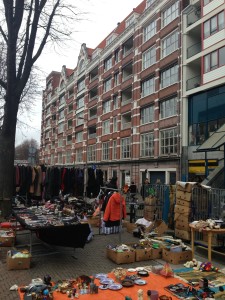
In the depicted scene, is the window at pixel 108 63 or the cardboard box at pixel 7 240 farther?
the window at pixel 108 63

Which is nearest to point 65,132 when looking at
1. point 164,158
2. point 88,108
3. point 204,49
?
point 88,108

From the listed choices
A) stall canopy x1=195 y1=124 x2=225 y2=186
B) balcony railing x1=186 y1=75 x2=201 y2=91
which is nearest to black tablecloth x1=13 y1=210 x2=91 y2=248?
stall canopy x1=195 y1=124 x2=225 y2=186

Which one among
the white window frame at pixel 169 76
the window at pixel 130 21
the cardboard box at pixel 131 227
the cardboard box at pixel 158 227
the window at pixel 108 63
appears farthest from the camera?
the window at pixel 108 63

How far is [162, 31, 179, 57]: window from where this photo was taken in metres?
27.7

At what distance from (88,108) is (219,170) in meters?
34.9

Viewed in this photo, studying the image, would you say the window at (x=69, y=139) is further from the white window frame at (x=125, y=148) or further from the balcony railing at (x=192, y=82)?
the balcony railing at (x=192, y=82)

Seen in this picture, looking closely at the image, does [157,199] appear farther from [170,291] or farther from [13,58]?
[13,58]

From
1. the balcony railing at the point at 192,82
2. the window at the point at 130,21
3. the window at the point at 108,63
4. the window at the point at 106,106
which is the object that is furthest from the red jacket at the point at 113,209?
the window at the point at 108,63

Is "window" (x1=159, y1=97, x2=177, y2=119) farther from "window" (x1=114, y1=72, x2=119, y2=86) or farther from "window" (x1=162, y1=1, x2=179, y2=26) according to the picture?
"window" (x1=114, y1=72, x2=119, y2=86)

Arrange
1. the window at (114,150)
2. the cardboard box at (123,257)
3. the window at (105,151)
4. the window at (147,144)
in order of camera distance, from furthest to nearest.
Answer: the window at (105,151) < the window at (114,150) < the window at (147,144) < the cardboard box at (123,257)

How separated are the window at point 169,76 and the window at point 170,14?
190 inches

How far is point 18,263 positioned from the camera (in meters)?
7.21

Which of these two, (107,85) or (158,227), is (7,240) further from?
(107,85)

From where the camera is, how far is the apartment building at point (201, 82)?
73.6 ft
